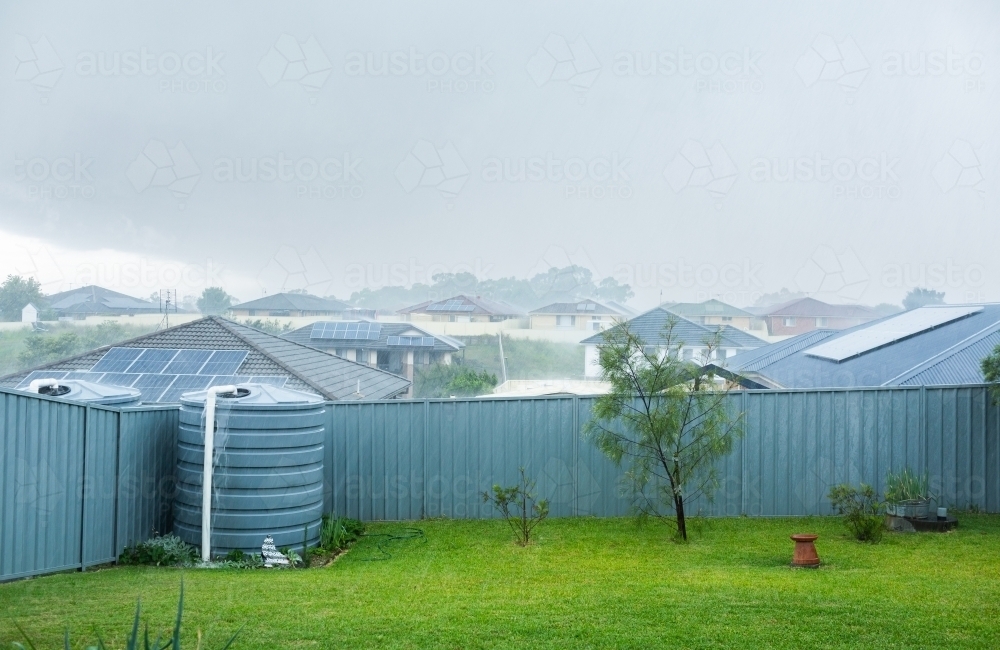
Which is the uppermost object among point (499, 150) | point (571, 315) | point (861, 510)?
point (499, 150)

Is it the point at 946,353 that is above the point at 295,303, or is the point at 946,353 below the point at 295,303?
below

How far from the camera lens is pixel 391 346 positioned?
1812 cm

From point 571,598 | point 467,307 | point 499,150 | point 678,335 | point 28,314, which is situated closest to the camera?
point 571,598

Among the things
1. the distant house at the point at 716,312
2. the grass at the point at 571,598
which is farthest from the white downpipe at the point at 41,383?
the distant house at the point at 716,312

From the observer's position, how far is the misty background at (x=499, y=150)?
634 inches

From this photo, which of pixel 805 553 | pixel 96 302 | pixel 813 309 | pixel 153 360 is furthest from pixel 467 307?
pixel 805 553

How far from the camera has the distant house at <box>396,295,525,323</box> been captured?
60.7 ft

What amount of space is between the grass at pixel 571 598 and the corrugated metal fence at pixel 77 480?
0.29 m

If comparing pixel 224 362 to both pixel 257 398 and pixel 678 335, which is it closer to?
pixel 257 398

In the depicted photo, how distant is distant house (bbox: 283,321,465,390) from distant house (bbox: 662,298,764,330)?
17.2ft

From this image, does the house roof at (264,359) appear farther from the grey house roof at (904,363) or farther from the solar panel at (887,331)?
the solar panel at (887,331)

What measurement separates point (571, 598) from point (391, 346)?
1340 centimetres

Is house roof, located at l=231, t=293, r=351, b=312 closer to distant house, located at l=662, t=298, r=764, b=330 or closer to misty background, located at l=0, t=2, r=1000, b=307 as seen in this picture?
misty background, located at l=0, t=2, r=1000, b=307

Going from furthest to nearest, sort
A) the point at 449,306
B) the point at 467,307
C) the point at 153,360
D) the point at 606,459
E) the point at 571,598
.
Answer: the point at 449,306
the point at 467,307
the point at 153,360
the point at 606,459
the point at 571,598
